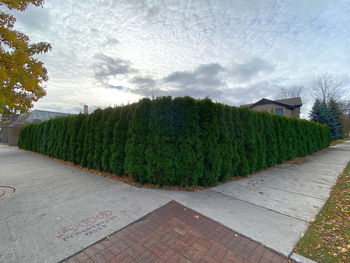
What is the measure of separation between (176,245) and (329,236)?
2261 millimetres

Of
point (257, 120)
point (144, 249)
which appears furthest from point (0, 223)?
point (257, 120)

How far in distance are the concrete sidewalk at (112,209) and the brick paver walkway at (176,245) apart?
16cm

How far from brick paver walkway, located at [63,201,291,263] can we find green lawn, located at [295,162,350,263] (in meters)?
0.45

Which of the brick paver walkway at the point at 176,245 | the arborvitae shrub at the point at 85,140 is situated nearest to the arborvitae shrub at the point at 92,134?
the arborvitae shrub at the point at 85,140

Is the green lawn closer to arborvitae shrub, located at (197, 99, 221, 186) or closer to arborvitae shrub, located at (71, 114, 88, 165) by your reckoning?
arborvitae shrub, located at (197, 99, 221, 186)

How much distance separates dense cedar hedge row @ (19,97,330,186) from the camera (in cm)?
403

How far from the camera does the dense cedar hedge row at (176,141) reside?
4.03 m

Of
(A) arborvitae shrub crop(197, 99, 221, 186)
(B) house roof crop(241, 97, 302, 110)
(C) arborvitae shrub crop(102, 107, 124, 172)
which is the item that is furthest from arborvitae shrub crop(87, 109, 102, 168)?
(B) house roof crop(241, 97, 302, 110)

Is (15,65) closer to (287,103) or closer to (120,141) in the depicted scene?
(120,141)

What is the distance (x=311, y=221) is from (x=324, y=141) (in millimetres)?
15666

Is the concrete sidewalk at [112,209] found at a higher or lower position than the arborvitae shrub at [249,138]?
lower

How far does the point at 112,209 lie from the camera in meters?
2.91

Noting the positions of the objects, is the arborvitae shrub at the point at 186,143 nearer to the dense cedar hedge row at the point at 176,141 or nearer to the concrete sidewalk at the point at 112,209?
the dense cedar hedge row at the point at 176,141

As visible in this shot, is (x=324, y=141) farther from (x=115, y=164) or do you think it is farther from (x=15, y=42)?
(x=15, y=42)
